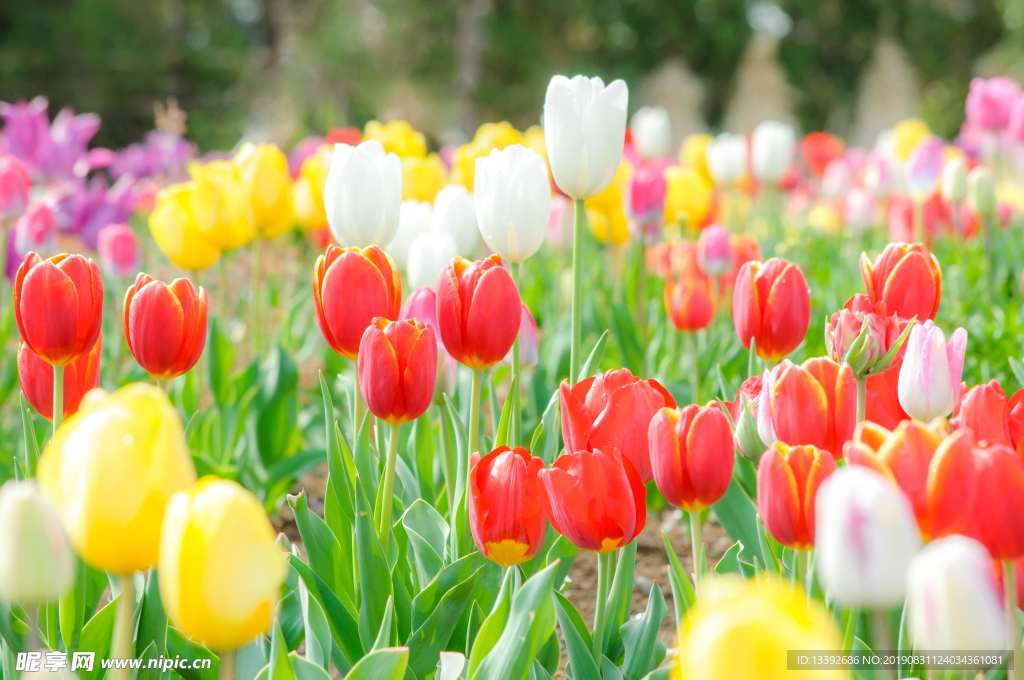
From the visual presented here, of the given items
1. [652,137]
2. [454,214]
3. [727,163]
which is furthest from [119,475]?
[652,137]

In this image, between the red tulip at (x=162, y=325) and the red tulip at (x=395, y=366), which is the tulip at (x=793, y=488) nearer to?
the red tulip at (x=395, y=366)

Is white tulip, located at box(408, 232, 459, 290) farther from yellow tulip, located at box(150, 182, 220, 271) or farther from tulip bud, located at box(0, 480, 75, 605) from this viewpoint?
tulip bud, located at box(0, 480, 75, 605)

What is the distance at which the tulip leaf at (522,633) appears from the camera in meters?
0.83

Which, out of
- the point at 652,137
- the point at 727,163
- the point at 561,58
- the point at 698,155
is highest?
the point at 561,58

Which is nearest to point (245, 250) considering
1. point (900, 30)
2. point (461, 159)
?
point (461, 159)

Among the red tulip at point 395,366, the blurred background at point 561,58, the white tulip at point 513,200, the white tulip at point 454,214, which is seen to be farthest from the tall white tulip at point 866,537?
the blurred background at point 561,58

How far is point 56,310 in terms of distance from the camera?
108cm

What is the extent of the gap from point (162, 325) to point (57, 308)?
12 centimetres

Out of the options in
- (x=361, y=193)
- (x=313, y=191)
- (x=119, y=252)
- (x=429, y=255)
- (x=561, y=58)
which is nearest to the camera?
(x=361, y=193)

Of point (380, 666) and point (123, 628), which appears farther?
point (380, 666)

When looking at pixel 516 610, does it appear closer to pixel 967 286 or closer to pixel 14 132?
pixel 967 286

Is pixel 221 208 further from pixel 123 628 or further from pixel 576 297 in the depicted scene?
pixel 123 628

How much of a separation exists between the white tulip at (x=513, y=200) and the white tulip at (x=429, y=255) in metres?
0.27

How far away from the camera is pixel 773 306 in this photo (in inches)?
53.7
